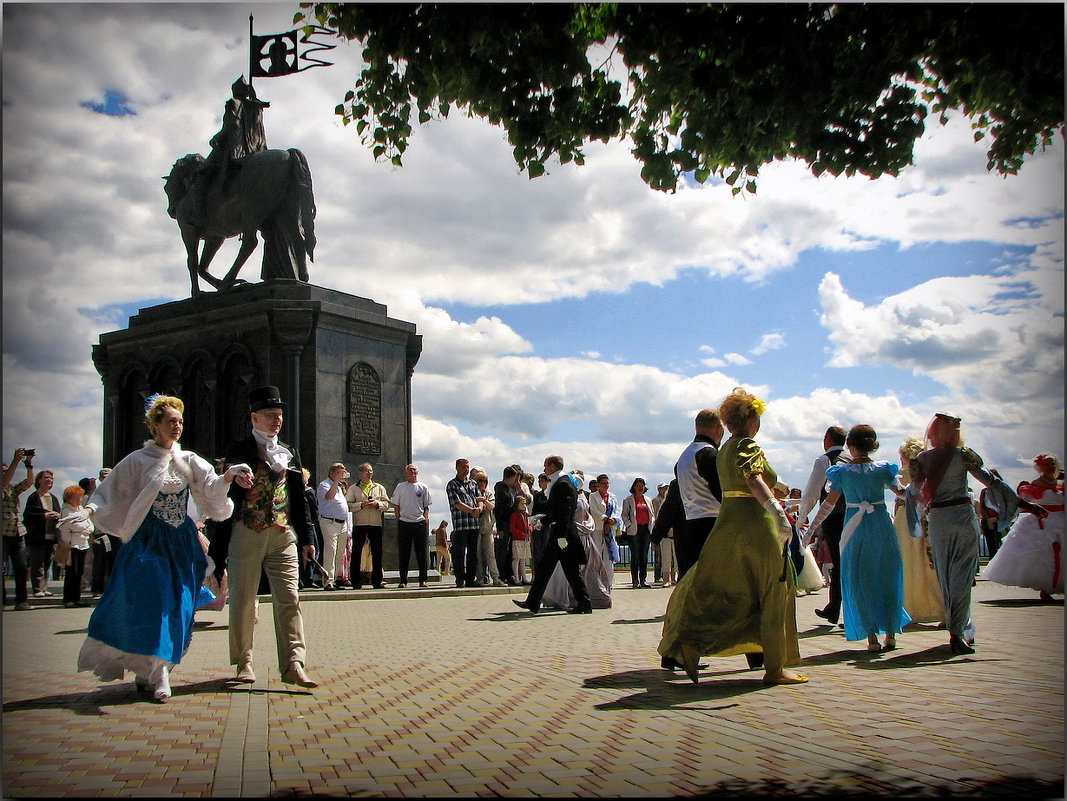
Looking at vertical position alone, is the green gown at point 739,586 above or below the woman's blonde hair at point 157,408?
below

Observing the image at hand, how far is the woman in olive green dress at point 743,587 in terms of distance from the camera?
7203mm

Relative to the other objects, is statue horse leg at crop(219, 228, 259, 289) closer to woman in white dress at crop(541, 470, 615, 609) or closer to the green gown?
woman in white dress at crop(541, 470, 615, 609)

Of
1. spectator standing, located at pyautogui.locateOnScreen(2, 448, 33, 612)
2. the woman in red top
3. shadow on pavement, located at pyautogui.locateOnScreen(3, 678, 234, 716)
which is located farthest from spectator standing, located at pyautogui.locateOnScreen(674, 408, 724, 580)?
the woman in red top

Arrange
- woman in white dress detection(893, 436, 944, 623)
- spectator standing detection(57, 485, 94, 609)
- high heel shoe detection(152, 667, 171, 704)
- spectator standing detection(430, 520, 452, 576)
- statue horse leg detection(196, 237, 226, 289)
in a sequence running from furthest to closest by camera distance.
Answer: spectator standing detection(430, 520, 452, 576) → statue horse leg detection(196, 237, 226, 289) → spectator standing detection(57, 485, 94, 609) → woman in white dress detection(893, 436, 944, 623) → high heel shoe detection(152, 667, 171, 704)

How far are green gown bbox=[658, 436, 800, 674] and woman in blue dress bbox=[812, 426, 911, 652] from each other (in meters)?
1.95

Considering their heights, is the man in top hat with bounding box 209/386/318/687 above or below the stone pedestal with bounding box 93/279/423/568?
below

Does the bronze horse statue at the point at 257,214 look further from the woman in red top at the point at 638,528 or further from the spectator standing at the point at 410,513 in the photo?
the woman in red top at the point at 638,528

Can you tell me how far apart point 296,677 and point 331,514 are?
395 inches

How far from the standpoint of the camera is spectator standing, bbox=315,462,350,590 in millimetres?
17047

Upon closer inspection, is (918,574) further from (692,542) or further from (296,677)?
(296,677)

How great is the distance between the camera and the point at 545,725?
19.0ft

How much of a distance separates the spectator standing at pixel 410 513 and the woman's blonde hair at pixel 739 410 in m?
10.6

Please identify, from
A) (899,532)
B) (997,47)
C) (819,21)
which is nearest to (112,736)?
(819,21)

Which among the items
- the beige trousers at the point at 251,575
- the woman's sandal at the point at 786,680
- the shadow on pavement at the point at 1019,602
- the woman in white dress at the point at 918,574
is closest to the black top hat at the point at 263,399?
the beige trousers at the point at 251,575
